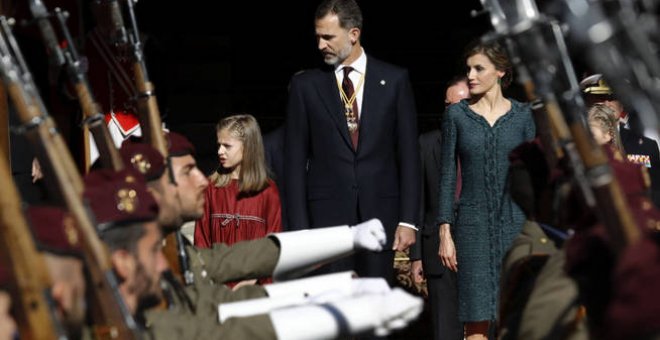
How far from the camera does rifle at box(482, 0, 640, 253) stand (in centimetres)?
345

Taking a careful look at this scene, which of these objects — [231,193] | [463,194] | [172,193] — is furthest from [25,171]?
[172,193]

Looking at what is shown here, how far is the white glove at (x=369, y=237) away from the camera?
215 inches

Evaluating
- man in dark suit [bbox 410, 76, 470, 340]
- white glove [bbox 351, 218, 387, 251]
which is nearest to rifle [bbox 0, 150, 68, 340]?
white glove [bbox 351, 218, 387, 251]

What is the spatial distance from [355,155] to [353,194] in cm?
18

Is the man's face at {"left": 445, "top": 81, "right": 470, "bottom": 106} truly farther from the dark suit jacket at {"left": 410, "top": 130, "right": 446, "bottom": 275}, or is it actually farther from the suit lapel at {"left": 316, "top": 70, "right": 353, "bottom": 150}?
the suit lapel at {"left": 316, "top": 70, "right": 353, "bottom": 150}

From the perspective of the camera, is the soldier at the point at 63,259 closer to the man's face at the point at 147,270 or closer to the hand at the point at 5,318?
the hand at the point at 5,318

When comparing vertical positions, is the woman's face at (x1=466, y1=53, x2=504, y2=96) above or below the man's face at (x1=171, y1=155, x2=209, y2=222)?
above

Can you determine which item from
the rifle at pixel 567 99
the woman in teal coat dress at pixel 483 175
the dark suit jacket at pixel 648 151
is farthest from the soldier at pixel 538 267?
the dark suit jacket at pixel 648 151

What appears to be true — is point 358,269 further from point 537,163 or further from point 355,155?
point 537,163

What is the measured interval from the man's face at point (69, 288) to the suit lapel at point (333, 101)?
3061 millimetres

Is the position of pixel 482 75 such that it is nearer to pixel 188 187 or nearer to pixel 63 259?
pixel 188 187

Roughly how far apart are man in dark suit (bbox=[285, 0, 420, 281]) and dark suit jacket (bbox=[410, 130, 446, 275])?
83 cm

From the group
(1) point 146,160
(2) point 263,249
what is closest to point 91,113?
(1) point 146,160

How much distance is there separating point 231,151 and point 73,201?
11.8ft
